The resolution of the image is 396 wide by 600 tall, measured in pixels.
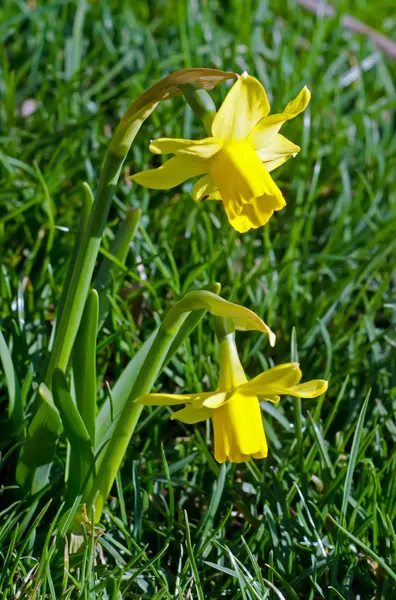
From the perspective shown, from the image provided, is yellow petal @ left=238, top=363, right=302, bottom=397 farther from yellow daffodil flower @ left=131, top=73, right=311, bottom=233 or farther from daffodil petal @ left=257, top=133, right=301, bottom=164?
daffodil petal @ left=257, top=133, right=301, bottom=164

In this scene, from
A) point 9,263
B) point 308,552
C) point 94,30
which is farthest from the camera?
point 94,30

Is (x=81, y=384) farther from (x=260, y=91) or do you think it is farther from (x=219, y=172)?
(x=260, y=91)

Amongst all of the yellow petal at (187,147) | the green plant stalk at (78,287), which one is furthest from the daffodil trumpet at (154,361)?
the yellow petal at (187,147)

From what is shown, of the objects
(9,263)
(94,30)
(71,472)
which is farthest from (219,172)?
(94,30)

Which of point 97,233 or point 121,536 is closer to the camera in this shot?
point 97,233

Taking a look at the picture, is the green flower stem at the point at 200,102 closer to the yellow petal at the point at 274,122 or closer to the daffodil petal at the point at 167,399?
the yellow petal at the point at 274,122

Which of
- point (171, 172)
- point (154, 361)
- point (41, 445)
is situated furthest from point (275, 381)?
point (41, 445)
